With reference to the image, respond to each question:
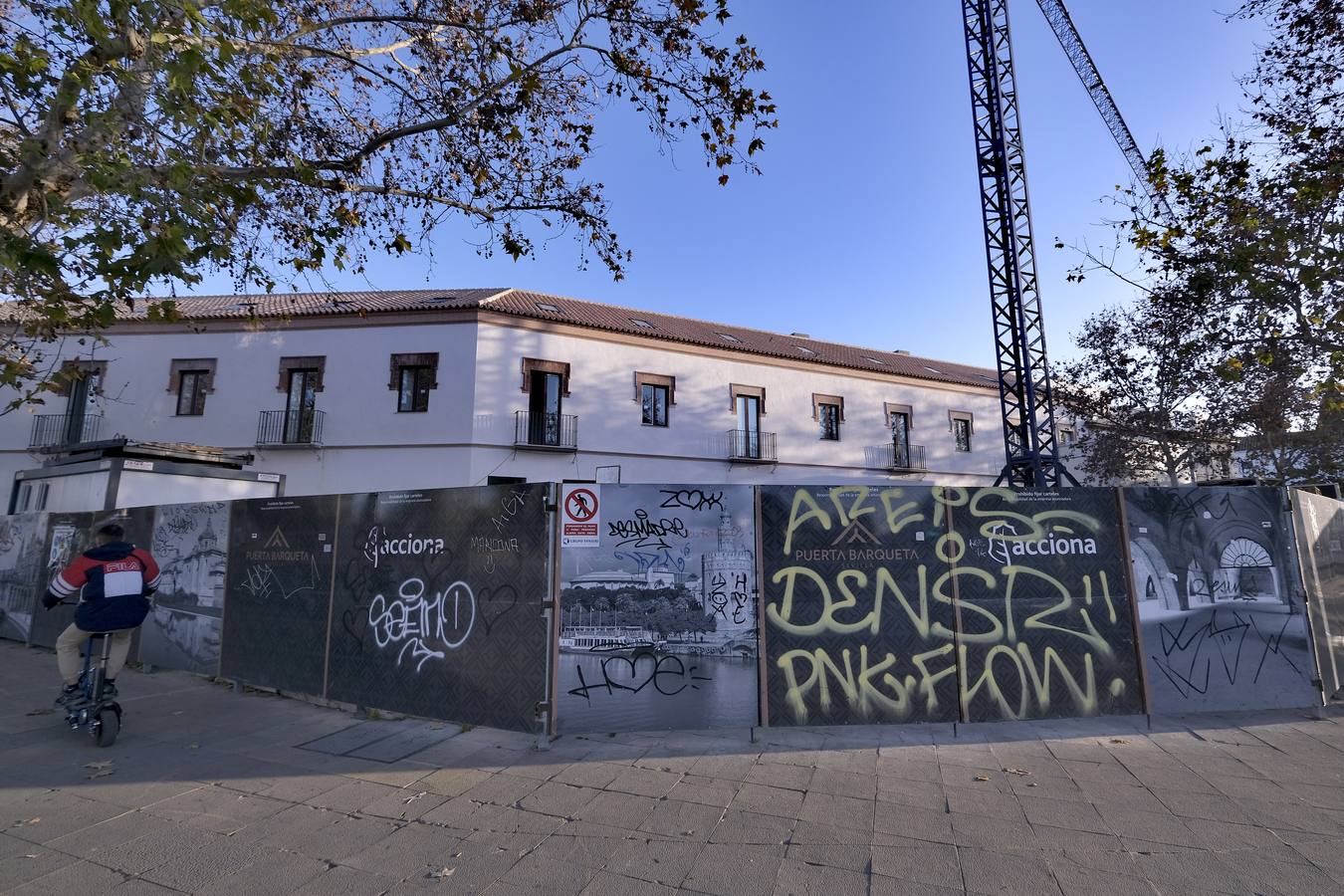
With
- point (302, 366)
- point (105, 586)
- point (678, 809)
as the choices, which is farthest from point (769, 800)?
point (302, 366)

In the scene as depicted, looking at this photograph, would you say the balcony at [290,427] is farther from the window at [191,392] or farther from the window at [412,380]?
the window at [412,380]

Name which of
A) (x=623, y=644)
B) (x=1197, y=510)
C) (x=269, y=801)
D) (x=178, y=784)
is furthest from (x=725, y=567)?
(x=1197, y=510)

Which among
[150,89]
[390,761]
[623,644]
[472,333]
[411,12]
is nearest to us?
[390,761]

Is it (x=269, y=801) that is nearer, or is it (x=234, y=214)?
(x=269, y=801)

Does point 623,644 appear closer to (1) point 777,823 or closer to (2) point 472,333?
(1) point 777,823

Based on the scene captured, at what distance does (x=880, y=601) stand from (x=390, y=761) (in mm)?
3943

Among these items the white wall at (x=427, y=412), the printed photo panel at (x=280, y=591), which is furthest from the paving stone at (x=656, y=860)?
the white wall at (x=427, y=412)

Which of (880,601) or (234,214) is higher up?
(234,214)

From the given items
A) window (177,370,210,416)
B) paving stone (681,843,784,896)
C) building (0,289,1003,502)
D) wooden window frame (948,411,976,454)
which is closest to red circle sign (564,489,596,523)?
paving stone (681,843,784,896)

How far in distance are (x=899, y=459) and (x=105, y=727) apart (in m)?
26.3

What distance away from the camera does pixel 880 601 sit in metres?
5.43

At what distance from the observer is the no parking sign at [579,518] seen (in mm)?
5277

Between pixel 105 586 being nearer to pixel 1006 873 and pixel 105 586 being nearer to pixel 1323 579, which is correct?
pixel 1006 873

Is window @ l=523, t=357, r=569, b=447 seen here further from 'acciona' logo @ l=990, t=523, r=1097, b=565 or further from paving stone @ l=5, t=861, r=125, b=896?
paving stone @ l=5, t=861, r=125, b=896
